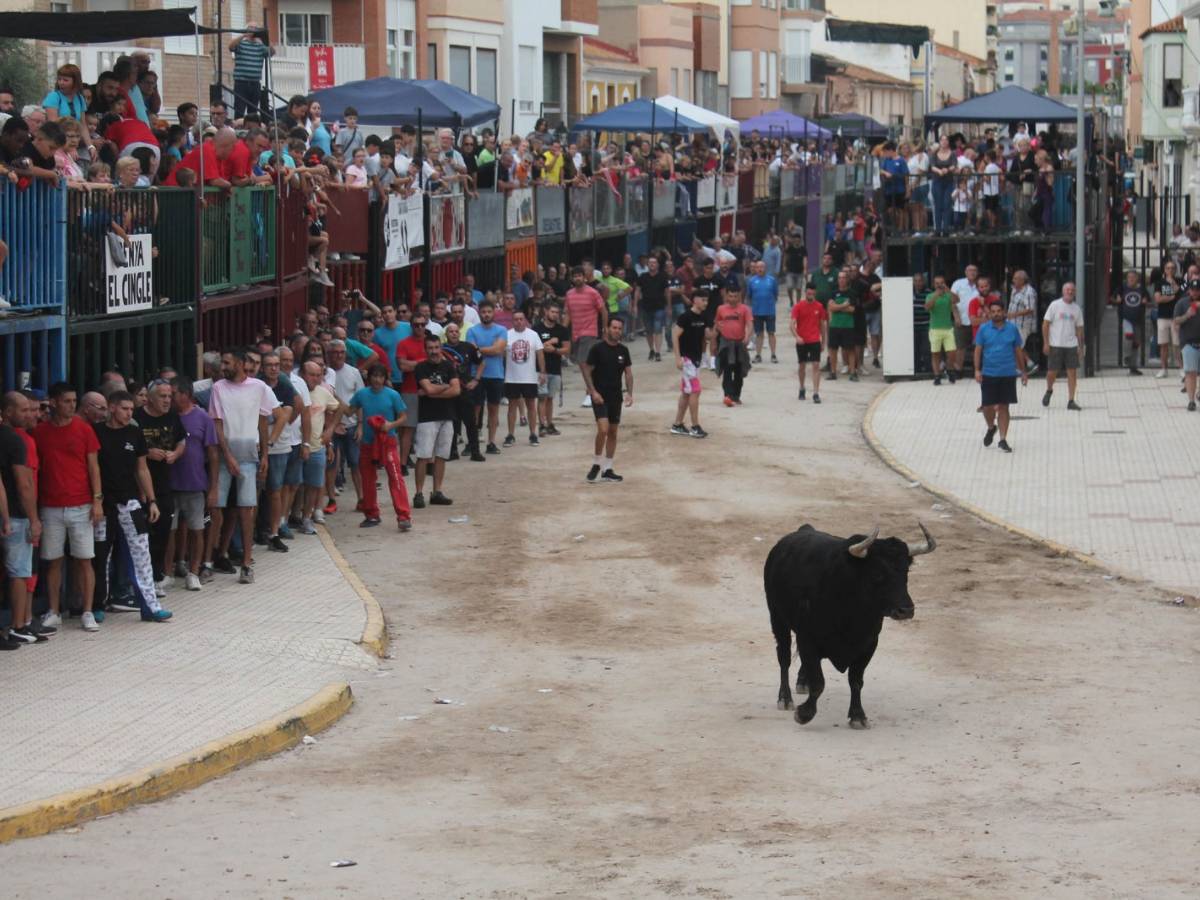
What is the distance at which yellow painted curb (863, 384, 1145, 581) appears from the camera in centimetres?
Answer: 1828

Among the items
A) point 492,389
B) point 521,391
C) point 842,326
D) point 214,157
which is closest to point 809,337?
point 842,326

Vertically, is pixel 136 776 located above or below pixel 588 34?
below

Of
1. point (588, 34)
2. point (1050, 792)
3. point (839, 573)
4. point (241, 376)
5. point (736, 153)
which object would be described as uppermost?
point (588, 34)

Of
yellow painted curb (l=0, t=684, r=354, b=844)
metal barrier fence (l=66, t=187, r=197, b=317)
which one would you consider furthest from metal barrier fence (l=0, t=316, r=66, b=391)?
yellow painted curb (l=0, t=684, r=354, b=844)

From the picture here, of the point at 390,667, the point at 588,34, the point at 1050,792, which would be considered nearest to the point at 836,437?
the point at 390,667

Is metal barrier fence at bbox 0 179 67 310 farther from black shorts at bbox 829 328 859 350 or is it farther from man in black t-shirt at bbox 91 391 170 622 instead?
black shorts at bbox 829 328 859 350

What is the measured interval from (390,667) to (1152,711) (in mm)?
5043

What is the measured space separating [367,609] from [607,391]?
7.33m

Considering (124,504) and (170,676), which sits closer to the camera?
(170,676)

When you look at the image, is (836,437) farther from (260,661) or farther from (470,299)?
(260,661)

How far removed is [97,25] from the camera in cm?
1780

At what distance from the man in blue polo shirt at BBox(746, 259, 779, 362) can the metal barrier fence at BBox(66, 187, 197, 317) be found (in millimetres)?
17016

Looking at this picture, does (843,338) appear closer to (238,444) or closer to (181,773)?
(238,444)

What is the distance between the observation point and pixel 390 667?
47.0 ft
